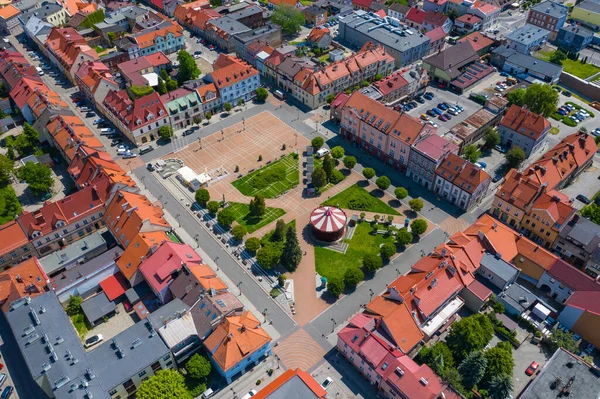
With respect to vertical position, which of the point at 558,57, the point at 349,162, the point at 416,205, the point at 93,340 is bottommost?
the point at 93,340

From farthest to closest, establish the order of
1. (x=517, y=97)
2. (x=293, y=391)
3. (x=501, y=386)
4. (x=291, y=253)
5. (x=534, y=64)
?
1. (x=534, y=64)
2. (x=517, y=97)
3. (x=291, y=253)
4. (x=501, y=386)
5. (x=293, y=391)

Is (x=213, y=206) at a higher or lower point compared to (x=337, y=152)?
lower

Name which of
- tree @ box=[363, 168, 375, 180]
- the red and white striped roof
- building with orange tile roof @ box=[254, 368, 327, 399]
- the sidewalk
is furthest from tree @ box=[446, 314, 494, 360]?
tree @ box=[363, 168, 375, 180]

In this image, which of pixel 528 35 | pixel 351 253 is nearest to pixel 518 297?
pixel 351 253

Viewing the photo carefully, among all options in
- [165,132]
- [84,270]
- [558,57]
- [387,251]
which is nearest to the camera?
[84,270]

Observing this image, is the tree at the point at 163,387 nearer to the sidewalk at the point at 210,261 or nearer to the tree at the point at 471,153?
the sidewalk at the point at 210,261

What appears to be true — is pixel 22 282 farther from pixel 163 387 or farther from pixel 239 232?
pixel 239 232

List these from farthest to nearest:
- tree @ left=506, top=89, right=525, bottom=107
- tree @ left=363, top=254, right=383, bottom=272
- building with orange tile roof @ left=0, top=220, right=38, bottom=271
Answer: tree @ left=506, top=89, right=525, bottom=107
building with orange tile roof @ left=0, top=220, right=38, bottom=271
tree @ left=363, top=254, right=383, bottom=272

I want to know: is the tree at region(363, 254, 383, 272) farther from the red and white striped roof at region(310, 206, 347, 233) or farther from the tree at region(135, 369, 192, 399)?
the tree at region(135, 369, 192, 399)
